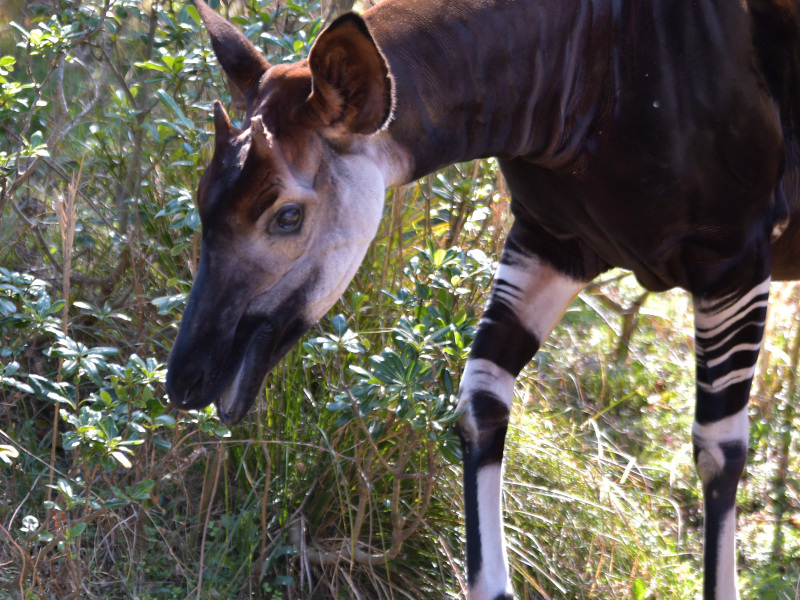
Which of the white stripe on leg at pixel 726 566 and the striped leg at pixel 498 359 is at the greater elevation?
the striped leg at pixel 498 359

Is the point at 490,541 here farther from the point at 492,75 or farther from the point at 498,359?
the point at 492,75

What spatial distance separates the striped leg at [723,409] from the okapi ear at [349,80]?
940 mm

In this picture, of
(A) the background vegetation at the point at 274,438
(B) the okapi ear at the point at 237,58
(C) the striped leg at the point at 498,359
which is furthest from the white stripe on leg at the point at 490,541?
(B) the okapi ear at the point at 237,58

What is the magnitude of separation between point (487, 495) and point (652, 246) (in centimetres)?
71

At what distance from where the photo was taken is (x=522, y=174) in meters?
2.17

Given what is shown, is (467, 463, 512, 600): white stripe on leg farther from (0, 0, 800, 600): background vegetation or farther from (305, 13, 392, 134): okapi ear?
(305, 13, 392, 134): okapi ear

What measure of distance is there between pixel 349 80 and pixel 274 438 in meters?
1.30

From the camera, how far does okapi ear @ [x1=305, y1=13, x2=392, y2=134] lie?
158cm

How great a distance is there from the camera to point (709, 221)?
203 centimetres

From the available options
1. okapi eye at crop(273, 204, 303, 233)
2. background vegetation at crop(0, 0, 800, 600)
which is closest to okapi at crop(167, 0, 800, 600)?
okapi eye at crop(273, 204, 303, 233)

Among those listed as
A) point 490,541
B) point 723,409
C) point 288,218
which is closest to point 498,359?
point 490,541

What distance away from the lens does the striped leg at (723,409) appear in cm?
217

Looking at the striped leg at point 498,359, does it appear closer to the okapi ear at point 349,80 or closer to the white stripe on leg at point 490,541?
the white stripe on leg at point 490,541

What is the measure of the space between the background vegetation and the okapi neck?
50 cm
